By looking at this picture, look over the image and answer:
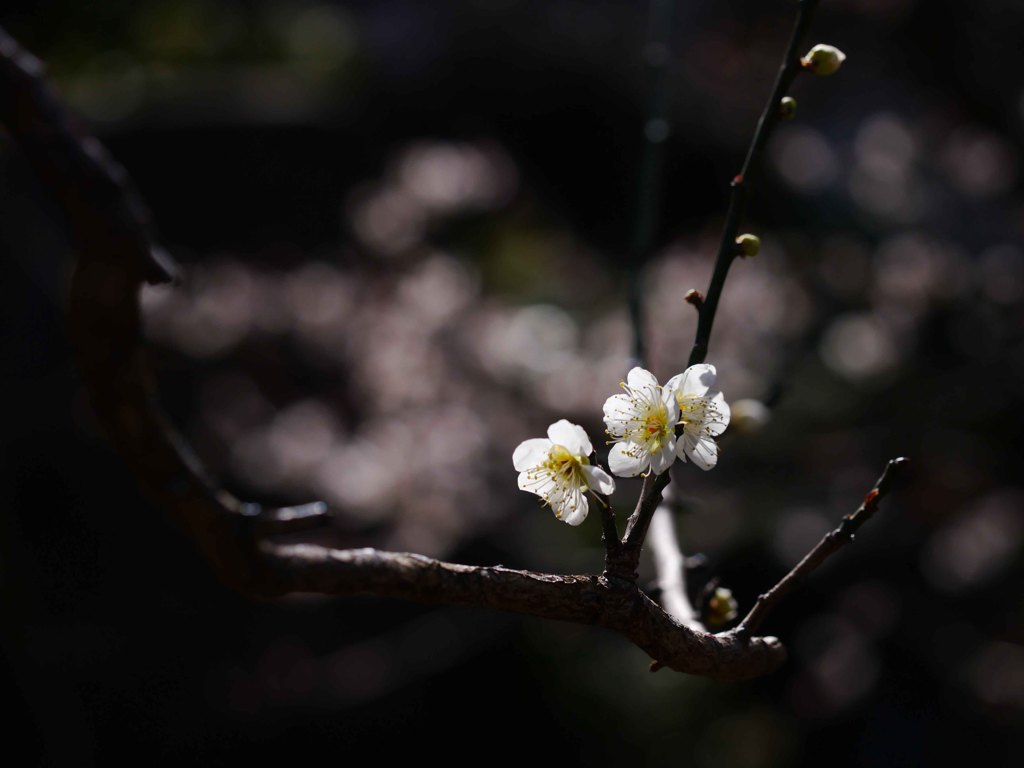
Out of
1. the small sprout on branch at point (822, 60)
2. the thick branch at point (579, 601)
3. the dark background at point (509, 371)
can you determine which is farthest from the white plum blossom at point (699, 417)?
the dark background at point (509, 371)

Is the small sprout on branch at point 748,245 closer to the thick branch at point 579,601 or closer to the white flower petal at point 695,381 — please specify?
the white flower petal at point 695,381

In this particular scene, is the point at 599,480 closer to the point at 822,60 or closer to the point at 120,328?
the point at 822,60

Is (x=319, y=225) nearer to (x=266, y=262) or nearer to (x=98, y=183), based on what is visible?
(x=266, y=262)

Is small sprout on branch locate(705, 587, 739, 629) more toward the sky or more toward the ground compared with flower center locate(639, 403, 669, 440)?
more toward the ground

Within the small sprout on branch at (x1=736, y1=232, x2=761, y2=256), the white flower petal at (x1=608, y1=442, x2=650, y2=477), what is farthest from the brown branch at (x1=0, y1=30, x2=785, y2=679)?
the small sprout on branch at (x1=736, y1=232, x2=761, y2=256)

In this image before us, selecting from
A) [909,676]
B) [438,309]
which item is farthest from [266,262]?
[909,676]

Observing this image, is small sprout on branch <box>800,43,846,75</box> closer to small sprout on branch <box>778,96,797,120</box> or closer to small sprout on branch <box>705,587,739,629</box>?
small sprout on branch <box>778,96,797,120</box>
